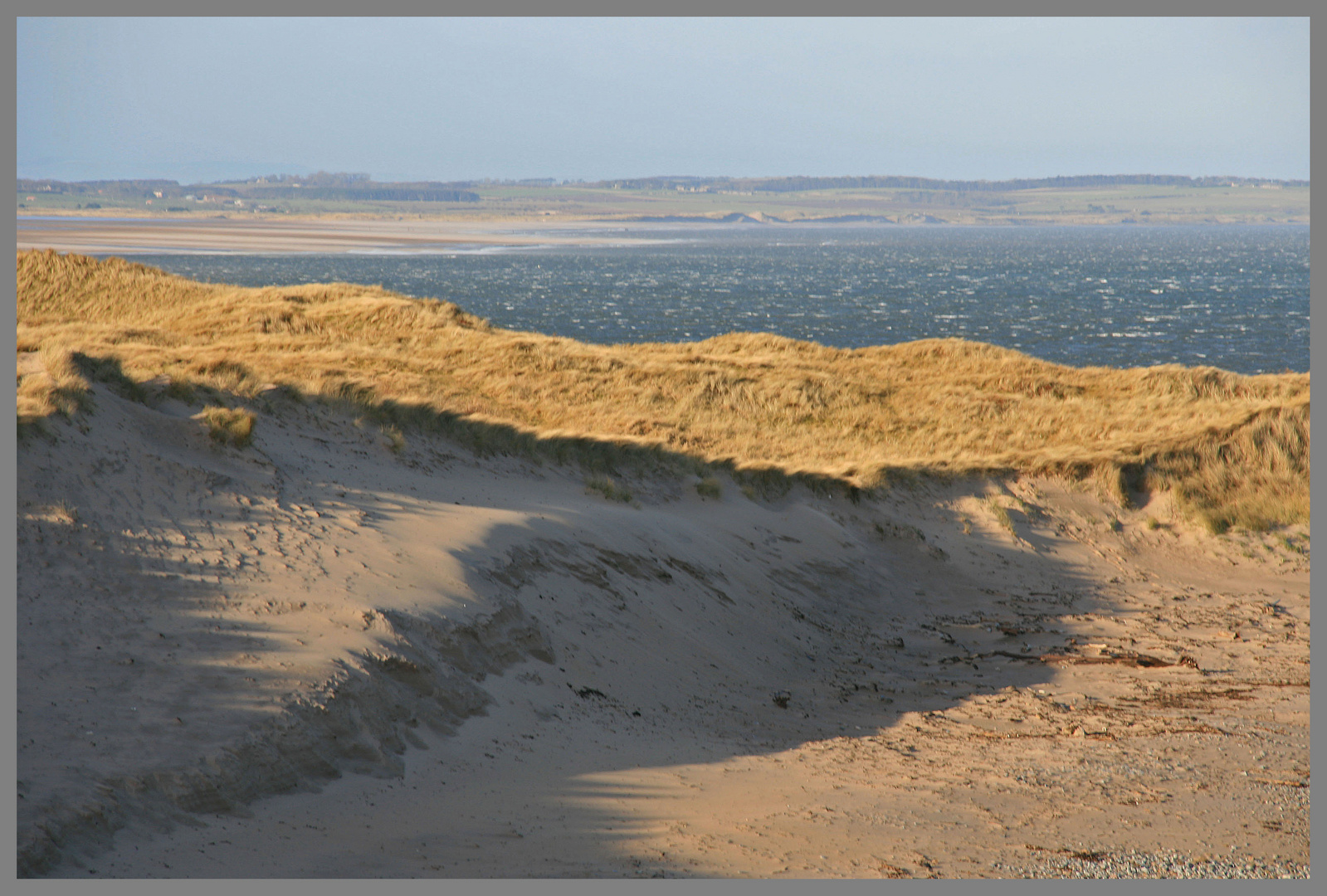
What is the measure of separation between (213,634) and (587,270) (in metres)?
105

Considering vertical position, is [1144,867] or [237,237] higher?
[237,237]

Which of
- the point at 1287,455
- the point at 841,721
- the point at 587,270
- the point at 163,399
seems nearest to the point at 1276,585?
the point at 1287,455

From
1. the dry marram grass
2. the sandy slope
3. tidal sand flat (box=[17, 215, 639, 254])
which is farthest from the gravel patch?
tidal sand flat (box=[17, 215, 639, 254])

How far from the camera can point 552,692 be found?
764 cm

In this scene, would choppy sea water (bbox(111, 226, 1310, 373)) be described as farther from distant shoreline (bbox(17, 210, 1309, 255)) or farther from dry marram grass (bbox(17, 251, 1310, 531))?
dry marram grass (bbox(17, 251, 1310, 531))

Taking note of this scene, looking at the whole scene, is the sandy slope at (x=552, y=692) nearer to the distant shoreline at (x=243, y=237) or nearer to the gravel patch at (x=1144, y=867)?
the gravel patch at (x=1144, y=867)

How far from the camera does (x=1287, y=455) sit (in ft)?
55.3

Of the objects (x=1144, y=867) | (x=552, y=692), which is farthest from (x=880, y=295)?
(x=1144, y=867)

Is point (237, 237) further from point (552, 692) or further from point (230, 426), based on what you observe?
point (552, 692)

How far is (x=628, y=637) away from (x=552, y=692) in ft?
4.93

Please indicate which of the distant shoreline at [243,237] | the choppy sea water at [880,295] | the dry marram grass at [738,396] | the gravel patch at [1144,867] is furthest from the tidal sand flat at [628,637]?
the distant shoreline at [243,237]

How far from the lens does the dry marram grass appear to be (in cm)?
1483

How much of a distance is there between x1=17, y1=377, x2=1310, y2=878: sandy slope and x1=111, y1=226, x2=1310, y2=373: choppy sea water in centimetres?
4177

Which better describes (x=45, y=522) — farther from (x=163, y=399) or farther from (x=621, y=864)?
(x=621, y=864)
